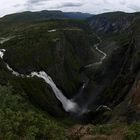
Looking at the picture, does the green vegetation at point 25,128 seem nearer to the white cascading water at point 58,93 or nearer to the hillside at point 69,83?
the hillside at point 69,83

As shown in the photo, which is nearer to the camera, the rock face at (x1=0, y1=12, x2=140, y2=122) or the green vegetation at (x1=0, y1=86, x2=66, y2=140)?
the green vegetation at (x1=0, y1=86, x2=66, y2=140)

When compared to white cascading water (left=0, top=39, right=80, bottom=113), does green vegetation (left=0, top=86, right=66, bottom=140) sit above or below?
above

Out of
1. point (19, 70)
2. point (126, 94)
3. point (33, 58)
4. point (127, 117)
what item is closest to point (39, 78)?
point (19, 70)

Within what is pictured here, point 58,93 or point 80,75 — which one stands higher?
point 58,93

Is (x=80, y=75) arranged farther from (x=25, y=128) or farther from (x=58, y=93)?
(x=25, y=128)

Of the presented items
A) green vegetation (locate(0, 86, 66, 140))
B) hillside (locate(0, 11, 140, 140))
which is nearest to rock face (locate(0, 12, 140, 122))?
hillside (locate(0, 11, 140, 140))

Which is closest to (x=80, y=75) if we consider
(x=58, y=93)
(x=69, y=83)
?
(x=69, y=83)

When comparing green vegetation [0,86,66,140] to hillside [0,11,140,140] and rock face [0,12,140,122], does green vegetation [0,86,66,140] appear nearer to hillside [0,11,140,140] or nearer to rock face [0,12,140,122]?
hillside [0,11,140,140]

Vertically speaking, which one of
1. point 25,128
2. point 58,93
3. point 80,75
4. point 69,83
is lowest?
point 80,75

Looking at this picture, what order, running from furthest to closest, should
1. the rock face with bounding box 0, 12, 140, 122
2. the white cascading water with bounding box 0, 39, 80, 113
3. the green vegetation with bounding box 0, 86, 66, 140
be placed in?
the white cascading water with bounding box 0, 39, 80, 113
the rock face with bounding box 0, 12, 140, 122
the green vegetation with bounding box 0, 86, 66, 140

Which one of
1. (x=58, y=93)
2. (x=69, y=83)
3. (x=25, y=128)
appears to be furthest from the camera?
(x=69, y=83)

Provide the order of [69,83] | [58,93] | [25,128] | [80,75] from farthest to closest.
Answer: [80,75]
[69,83]
[58,93]
[25,128]
